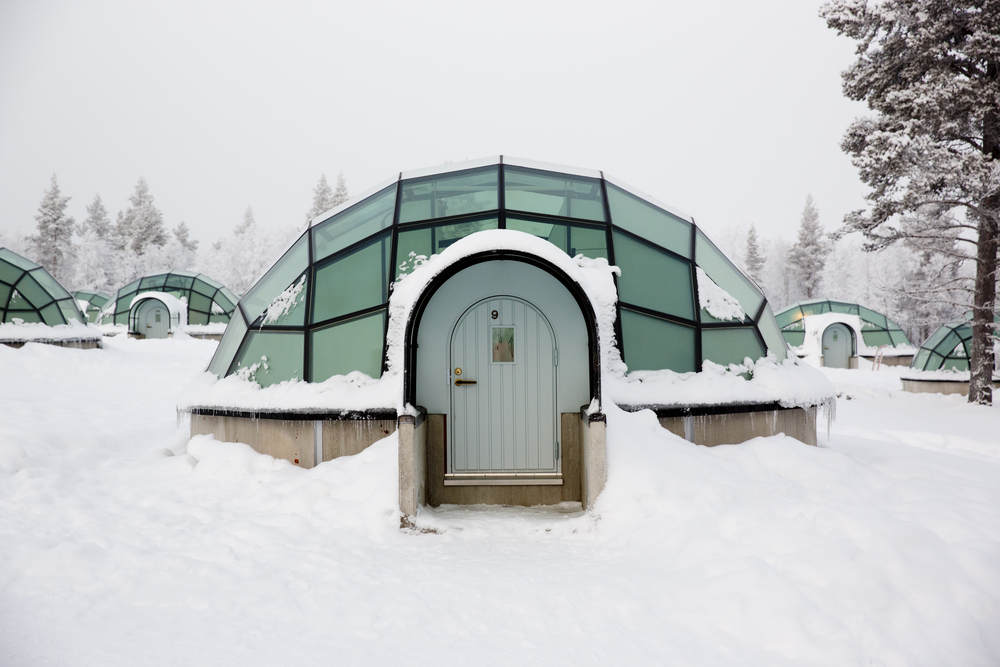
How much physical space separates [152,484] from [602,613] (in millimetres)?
5015

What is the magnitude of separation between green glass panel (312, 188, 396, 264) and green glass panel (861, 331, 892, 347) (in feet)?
91.2

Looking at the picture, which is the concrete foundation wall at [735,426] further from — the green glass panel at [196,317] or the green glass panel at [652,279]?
the green glass panel at [196,317]

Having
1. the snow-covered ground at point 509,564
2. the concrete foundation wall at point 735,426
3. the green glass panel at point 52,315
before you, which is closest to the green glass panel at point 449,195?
the snow-covered ground at point 509,564

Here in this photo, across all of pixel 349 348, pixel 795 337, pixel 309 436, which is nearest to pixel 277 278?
pixel 349 348

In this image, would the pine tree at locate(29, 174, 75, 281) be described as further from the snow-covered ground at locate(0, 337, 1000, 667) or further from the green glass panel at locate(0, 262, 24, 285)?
the snow-covered ground at locate(0, 337, 1000, 667)

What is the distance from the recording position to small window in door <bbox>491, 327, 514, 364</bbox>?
5551 mm

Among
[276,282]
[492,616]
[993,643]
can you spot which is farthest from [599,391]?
[276,282]

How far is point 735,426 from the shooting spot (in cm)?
602

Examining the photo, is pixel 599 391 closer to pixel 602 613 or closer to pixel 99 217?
pixel 602 613

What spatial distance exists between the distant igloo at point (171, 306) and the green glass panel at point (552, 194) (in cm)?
2333

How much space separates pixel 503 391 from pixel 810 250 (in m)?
50.0

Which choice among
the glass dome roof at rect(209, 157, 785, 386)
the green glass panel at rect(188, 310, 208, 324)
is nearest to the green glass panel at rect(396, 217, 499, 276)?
the glass dome roof at rect(209, 157, 785, 386)

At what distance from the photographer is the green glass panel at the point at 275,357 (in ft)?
20.1

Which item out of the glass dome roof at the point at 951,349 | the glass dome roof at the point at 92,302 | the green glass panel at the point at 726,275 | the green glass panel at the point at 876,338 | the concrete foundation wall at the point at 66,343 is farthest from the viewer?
the glass dome roof at the point at 92,302
